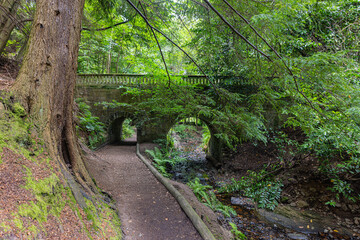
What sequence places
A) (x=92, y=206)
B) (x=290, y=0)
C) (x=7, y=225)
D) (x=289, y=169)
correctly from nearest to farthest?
(x=7, y=225) → (x=92, y=206) → (x=290, y=0) → (x=289, y=169)

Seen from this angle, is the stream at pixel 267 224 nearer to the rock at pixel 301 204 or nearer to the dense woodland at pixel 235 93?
the rock at pixel 301 204

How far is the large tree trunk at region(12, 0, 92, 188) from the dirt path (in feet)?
4.52

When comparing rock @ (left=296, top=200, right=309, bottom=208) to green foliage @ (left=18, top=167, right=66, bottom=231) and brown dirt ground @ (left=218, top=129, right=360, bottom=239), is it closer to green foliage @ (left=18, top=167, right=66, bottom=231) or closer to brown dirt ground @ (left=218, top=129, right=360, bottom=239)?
brown dirt ground @ (left=218, top=129, right=360, bottom=239)

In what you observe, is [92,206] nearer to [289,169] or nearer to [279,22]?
[279,22]

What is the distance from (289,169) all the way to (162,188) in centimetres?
589

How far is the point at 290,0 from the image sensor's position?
14.3ft

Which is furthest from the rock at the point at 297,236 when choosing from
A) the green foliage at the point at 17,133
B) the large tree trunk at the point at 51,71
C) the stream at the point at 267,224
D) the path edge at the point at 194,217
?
the green foliage at the point at 17,133

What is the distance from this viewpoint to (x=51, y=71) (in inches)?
118

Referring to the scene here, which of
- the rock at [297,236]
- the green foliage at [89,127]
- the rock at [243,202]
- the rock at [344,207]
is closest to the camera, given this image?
the rock at [297,236]

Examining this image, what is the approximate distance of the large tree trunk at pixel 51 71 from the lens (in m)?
2.87

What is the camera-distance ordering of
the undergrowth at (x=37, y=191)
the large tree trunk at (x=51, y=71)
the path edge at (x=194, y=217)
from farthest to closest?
1. the path edge at (x=194, y=217)
2. the large tree trunk at (x=51, y=71)
3. the undergrowth at (x=37, y=191)

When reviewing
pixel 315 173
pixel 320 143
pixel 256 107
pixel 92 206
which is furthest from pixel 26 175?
pixel 315 173

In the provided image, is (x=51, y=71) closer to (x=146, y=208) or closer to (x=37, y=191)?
(x=37, y=191)

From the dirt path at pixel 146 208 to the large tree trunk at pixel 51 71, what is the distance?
4.52ft
